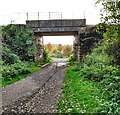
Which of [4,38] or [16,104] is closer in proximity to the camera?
[16,104]

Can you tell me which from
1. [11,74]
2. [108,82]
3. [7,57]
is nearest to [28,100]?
[108,82]

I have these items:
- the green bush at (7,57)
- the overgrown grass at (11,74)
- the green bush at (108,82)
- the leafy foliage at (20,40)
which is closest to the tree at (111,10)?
the green bush at (108,82)

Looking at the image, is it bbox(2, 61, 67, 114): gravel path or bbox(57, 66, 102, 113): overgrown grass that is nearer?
bbox(57, 66, 102, 113): overgrown grass

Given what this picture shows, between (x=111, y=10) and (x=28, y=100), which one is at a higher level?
(x=111, y=10)

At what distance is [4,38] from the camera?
74.7ft

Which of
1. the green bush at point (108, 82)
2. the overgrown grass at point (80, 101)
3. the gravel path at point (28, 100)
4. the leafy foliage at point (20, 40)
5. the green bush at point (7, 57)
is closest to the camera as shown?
the green bush at point (108, 82)

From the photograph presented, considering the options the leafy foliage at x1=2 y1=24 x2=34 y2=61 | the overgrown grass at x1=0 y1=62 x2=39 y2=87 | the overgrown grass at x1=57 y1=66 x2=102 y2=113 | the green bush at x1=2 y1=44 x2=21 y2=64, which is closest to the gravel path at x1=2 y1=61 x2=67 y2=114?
the overgrown grass at x1=57 y1=66 x2=102 y2=113

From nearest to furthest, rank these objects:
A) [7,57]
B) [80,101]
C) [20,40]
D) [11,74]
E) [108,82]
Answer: [80,101]
[108,82]
[11,74]
[7,57]
[20,40]

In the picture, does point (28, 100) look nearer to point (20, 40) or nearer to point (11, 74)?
point (11, 74)

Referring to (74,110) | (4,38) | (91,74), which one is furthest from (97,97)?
(4,38)

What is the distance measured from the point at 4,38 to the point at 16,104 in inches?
600

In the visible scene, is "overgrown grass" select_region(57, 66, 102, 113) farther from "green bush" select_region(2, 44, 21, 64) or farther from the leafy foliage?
the leafy foliage

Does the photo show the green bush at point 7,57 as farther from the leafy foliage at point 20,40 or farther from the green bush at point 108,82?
the green bush at point 108,82

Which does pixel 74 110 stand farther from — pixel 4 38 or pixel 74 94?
pixel 4 38
